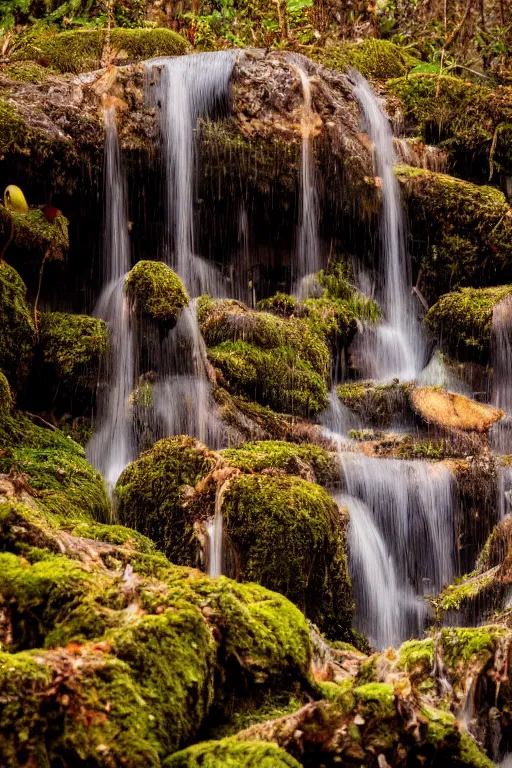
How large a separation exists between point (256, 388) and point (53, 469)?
3.50m

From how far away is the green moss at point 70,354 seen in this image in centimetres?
725

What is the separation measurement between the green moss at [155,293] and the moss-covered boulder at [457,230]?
499 cm

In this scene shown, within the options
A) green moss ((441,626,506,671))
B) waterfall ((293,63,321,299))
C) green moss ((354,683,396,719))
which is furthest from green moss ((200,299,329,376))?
green moss ((354,683,396,719))

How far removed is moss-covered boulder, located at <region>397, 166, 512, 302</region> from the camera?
10875 millimetres

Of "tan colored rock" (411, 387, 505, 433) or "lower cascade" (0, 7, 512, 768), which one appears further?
"tan colored rock" (411, 387, 505, 433)

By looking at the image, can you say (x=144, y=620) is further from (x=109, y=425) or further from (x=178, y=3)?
(x=178, y=3)

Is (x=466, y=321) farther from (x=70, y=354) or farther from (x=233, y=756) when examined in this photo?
(x=233, y=756)

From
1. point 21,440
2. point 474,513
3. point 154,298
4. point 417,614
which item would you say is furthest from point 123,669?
point 154,298

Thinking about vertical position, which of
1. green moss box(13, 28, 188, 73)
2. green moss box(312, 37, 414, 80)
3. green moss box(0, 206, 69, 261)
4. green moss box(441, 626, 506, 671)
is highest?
green moss box(312, 37, 414, 80)

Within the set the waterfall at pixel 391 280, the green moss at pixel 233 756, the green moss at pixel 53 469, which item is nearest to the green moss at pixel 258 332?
the waterfall at pixel 391 280

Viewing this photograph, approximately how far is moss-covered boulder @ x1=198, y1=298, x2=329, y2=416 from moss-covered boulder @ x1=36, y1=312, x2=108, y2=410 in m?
1.24

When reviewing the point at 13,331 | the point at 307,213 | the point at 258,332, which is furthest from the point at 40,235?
the point at 307,213

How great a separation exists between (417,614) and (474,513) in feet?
4.17

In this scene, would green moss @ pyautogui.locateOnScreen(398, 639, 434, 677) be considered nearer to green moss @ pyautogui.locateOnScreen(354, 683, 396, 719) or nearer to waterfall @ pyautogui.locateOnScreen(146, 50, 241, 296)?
green moss @ pyautogui.locateOnScreen(354, 683, 396, 719)
